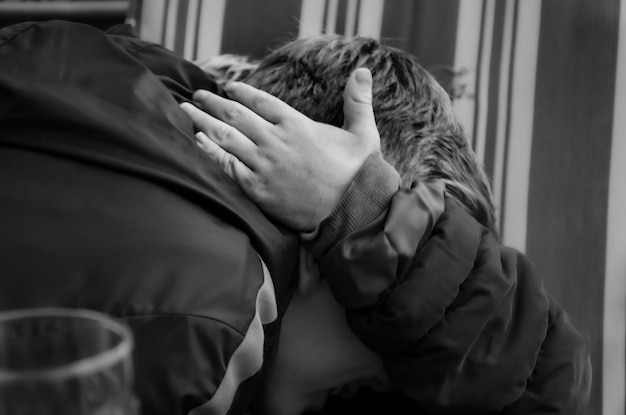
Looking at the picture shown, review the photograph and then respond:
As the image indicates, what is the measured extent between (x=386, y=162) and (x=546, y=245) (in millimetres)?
552

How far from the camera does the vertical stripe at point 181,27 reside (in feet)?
4.71

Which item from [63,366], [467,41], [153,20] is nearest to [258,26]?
[153,20]

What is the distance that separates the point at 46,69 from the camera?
767mm

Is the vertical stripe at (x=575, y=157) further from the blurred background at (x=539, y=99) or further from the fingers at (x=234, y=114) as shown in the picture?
the fingers at (x=234, y=114)

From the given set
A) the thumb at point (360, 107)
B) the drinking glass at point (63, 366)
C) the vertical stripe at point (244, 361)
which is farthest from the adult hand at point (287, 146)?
the drinking glass at point (63, 366)

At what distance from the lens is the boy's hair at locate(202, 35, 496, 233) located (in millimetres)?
924

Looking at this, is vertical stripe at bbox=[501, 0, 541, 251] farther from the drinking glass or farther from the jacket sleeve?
the drinking glass

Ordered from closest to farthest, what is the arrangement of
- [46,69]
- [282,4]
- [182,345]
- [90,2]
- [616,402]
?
1. [182,345]
2. [46,69]
3. [616,402]
4. [282,4]
5. [90,2]

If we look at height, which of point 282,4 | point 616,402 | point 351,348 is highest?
point 282,4

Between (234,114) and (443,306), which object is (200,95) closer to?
(234,114)

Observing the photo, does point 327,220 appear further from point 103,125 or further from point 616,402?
A: point 616,402

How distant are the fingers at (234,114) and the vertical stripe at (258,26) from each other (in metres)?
0.51

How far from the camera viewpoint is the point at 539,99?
1.33 metres

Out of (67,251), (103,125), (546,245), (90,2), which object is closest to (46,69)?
(103,125)
